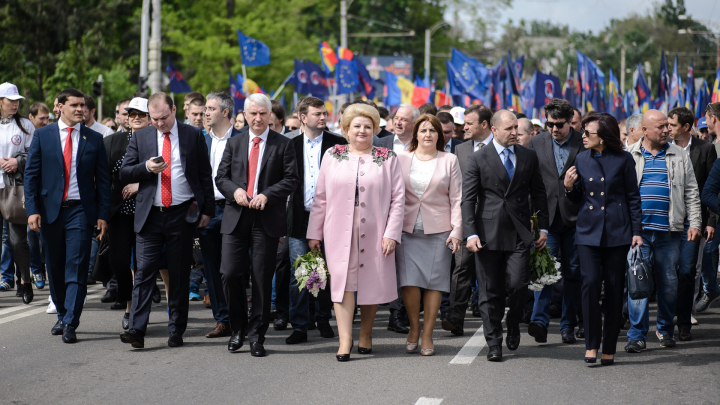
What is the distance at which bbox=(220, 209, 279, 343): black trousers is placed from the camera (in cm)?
718

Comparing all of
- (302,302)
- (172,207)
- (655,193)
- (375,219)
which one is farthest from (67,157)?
(655,193)

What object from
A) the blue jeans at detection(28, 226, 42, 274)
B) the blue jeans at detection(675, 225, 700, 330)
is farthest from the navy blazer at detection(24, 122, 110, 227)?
the blue jeans at detection(675, 225, 700, 330)

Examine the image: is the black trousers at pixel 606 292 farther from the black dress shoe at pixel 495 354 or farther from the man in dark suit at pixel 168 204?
the man in dark suit at pixel 168 204

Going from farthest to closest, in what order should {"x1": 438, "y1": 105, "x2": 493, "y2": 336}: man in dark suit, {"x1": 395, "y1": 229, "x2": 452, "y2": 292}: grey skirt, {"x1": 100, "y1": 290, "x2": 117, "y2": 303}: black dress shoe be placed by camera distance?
{"x1": 100, "y1": 290, "x2": 117, "y2": 303}: black dress shoe → {"x1": 438, "y1": 105, "x2": 493, "y2": 336}: man in dark suit → {"x1": 395, "y1": 229, "x2": 452, "y2": 292}: grey skirt

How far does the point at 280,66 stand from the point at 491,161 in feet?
116

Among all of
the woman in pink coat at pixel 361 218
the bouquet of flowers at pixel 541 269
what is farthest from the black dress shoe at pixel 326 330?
the bouquet of flowers at pixel 541 269

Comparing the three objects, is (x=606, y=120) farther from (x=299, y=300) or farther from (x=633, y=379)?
(x=299, y=300)

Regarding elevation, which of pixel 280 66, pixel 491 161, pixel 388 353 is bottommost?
pixel 388 353

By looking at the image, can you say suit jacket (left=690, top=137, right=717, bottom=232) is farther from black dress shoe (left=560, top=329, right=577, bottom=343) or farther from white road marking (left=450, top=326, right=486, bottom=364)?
white road marking (left=450, top=326, right=486, bottom=364)

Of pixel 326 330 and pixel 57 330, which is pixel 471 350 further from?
pixel 57 330

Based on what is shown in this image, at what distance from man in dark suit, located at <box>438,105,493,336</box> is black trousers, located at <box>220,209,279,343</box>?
1.93 metres

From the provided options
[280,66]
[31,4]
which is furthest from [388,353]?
[280,66]

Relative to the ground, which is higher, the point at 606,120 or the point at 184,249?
the point at 606,120

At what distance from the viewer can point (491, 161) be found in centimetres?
712
